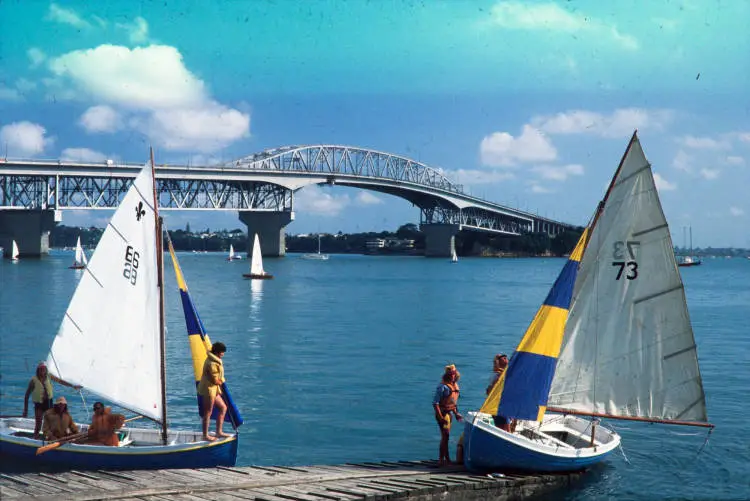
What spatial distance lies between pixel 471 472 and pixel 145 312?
19.3 feet

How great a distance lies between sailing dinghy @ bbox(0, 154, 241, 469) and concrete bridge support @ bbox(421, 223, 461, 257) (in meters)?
163

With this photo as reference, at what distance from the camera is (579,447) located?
1473 centimetres

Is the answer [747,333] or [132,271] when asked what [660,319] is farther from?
[747,333]

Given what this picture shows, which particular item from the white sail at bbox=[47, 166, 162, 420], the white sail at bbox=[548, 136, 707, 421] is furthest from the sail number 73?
the white sail at bbox=[47, 166, 162, 420]

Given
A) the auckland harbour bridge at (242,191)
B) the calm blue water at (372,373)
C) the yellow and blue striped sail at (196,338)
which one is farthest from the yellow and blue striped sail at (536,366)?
the auckland harbour bridge at (242,191)

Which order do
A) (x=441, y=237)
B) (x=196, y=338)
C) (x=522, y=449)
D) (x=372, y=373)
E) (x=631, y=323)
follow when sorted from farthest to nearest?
(x=441, y=237) → (x=372, y=373) → (x=196, y=338) → (x=631, y=323) → (x=522, y=449)

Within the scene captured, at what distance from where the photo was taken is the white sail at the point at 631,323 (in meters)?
13.2

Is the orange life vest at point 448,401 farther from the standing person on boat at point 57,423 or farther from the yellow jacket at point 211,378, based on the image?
the standing person on boat at point 57,423

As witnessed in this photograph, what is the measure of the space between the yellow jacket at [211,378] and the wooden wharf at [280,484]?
133 cm

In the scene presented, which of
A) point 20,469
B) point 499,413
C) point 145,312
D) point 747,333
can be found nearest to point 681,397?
point 499,413

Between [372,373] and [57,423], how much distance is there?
1543 cm

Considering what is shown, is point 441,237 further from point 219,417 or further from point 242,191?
point 219,417

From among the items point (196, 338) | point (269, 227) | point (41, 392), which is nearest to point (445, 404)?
point (196, 338)

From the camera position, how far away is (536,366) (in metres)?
13.4
